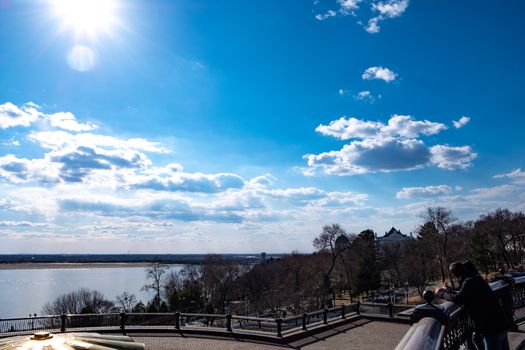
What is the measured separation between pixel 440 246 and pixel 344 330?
4131cm

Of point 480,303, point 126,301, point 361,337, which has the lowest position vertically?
point 126,301

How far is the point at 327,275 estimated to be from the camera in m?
58.9

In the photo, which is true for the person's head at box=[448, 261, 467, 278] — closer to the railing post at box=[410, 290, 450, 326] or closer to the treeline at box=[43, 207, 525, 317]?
the railing post at box=[410, 290, 450, 326]

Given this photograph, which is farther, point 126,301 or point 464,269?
point 126,301

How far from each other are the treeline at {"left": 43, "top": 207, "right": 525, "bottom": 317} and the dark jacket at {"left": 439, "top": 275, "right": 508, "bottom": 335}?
46.8 meters

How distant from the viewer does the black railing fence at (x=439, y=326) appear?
3.49 meters

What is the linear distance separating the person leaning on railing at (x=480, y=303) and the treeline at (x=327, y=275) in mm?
46672

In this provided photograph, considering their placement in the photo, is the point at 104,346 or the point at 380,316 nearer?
the point at 104,346

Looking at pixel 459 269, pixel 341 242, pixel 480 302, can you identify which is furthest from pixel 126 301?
pixel 480 302

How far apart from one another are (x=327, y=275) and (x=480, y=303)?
5558cm

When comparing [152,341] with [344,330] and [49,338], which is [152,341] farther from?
[49,338]

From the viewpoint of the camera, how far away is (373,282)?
61.2 metres

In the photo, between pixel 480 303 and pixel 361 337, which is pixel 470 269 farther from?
pixel 361 337

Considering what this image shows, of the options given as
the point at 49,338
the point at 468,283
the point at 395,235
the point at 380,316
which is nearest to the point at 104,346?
the point at 49,338
